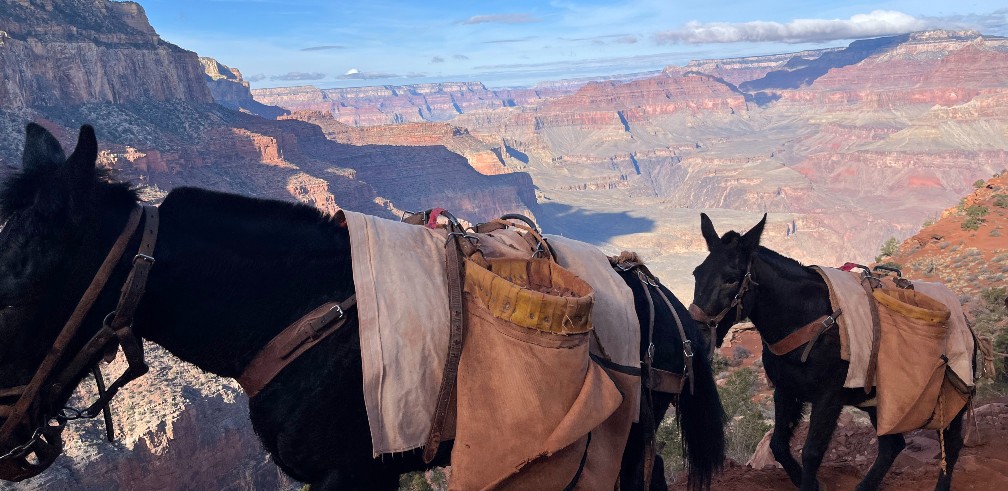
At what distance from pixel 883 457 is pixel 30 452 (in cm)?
559

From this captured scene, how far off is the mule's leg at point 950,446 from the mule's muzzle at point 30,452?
19.6 ft

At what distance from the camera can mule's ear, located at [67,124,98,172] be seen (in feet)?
6.53

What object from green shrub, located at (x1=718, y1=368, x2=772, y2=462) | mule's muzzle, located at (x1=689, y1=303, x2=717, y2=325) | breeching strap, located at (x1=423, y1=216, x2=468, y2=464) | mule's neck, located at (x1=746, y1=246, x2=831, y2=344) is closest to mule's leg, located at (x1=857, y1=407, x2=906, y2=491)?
mule's neck, located at (x1=746, y1=246, x2=831, y2=344)

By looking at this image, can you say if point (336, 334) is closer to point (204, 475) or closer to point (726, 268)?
point (726, 268)

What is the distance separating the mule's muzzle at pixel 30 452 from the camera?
80.5 inches

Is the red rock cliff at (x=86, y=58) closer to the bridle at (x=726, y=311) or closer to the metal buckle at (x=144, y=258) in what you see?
the bridle at (x=726, y=311)

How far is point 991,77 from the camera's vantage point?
6348 inches

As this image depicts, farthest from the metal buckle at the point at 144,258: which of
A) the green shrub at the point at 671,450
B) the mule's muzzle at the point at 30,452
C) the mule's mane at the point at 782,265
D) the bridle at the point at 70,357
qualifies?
the green shrub at the point at 671,450

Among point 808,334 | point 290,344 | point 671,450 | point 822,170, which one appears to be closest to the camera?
point 290,344

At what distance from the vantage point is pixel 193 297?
7.50ft

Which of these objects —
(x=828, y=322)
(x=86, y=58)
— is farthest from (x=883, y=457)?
(x=86, y=58)

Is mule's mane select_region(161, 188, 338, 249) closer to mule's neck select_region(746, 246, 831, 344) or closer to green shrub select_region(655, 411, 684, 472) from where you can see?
mule's neck select_region(746, 246, 831, 344)

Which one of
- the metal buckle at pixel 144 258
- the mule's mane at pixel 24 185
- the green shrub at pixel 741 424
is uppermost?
the mule's mane at pixel 24 185

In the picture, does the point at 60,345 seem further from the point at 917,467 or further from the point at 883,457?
the point at 917,467
